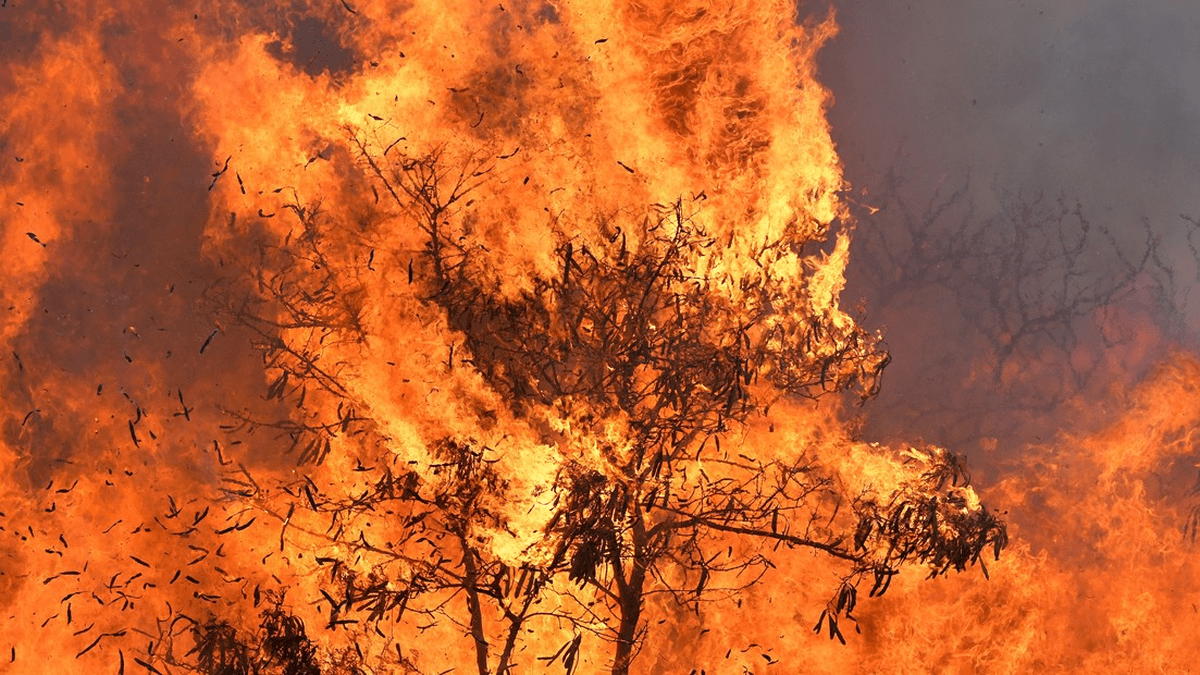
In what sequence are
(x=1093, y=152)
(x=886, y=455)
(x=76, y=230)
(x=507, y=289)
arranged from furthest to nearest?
(x=1093, y=152), (x=76, y=230), (x=886, y=455), (x=507, y=289)

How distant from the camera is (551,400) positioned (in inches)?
198

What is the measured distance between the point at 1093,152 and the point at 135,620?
743cm

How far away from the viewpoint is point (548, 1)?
5281mm

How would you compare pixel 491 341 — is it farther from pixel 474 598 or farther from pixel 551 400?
pixel 474 598

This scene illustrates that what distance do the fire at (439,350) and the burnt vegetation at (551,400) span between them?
17 mm

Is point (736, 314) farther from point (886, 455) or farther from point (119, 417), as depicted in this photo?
point (119, 417)

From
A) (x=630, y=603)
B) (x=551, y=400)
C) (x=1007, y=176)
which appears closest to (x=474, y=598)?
(x=630, y=603)

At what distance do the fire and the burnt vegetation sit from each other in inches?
0.7

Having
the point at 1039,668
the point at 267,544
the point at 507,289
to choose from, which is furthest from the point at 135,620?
the point at 1039,668

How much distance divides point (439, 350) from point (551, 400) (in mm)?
490

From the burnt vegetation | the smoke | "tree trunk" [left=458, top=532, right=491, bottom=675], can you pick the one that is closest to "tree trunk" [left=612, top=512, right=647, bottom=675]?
the burnt vegetation

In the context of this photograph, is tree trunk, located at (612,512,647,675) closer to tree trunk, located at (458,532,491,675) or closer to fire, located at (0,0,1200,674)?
fire, located at (0,0,1200,674)

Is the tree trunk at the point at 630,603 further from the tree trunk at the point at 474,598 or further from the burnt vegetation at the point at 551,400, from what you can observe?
the tree trunk at the point at 474,598

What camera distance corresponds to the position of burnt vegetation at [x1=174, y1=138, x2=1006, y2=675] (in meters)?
4.91
